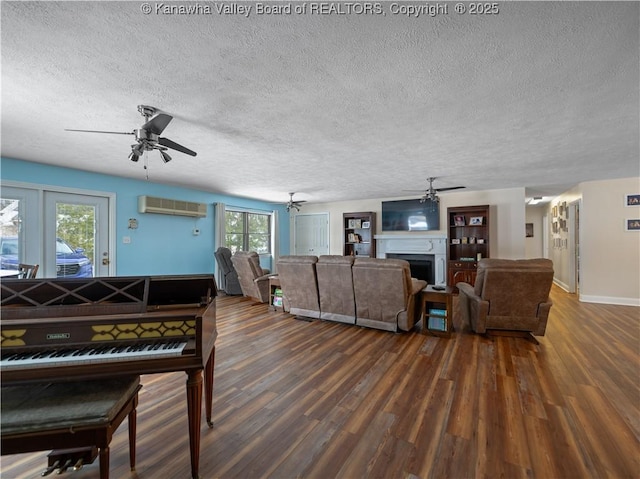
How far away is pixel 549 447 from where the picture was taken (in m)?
1.55

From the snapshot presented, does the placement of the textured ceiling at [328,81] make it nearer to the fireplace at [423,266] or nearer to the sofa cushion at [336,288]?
the sofa cushion at [336,288]

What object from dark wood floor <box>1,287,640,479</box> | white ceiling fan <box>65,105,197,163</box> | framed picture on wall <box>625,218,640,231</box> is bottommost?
dark wood floor <box>1,287,640,479</box>

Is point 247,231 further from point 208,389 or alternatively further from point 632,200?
point 632,200

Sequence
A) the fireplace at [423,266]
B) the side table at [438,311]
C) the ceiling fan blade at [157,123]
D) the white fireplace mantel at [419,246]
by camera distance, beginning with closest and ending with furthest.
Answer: the ceiling fan blade at [157,123], the side table at [438,311], the white fireplace mantel at [419,246], the fireplace at [423,266]

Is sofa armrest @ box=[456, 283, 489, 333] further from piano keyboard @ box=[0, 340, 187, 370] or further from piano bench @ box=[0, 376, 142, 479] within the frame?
piano bench @ box=[0, 376, 142, 479]

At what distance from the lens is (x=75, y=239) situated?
4.28 m

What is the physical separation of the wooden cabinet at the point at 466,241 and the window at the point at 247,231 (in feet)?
16.2

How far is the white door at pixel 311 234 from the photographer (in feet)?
26.9

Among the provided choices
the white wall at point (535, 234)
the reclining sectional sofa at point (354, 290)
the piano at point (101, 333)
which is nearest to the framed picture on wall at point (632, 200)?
the white wall at point (535, 234)

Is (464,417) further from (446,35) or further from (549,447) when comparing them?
(446,35)

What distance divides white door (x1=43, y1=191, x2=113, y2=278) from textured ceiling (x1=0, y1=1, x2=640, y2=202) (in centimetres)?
84

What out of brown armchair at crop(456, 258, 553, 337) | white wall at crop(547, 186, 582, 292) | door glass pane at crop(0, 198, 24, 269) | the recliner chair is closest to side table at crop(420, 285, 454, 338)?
brown armchair at crop(456, 258, 553, 337)

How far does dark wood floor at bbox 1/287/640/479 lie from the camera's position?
4.75 ft

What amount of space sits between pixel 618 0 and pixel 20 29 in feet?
9.69
